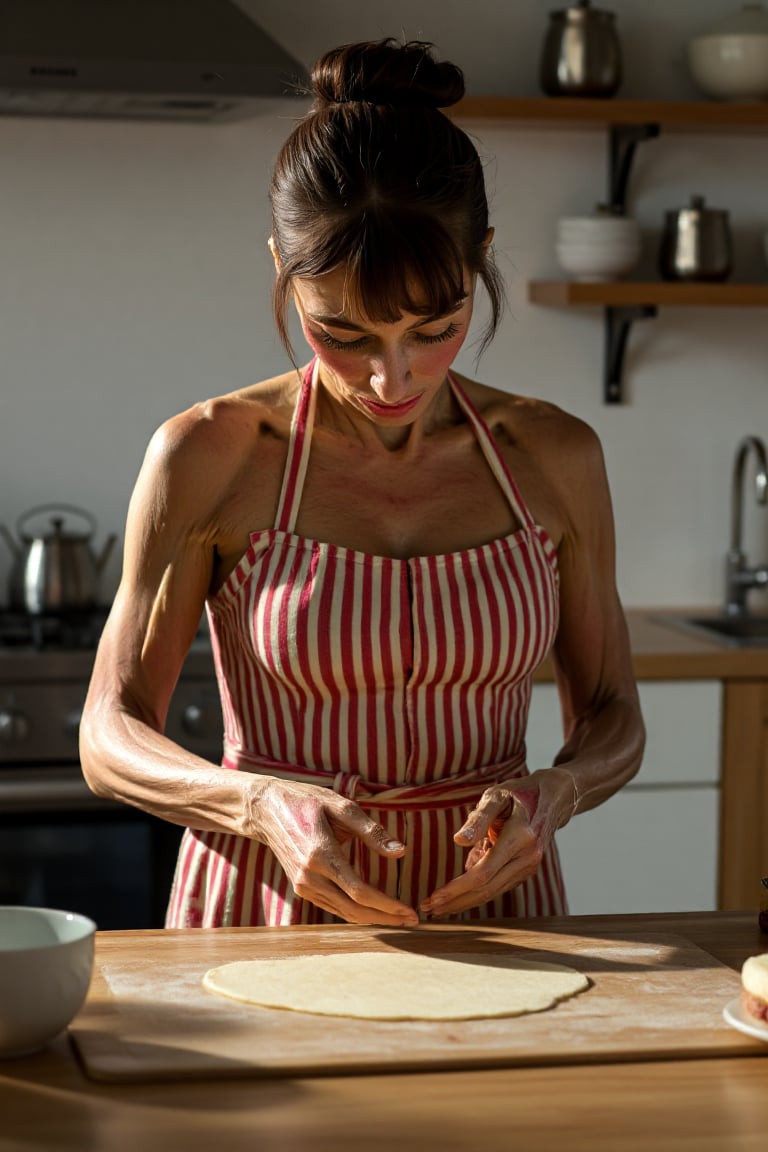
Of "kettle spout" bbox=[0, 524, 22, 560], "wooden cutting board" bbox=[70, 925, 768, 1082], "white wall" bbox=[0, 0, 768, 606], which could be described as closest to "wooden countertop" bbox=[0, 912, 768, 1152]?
"wooden cutting board" bbox=[70, 925, 768, 1082]

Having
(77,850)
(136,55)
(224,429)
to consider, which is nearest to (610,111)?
(136,55)

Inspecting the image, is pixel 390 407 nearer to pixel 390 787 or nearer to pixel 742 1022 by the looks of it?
pixel 390 787

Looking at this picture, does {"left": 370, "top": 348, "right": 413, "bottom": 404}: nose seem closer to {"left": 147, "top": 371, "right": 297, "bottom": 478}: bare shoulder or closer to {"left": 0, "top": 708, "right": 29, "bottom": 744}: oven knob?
{"left": 147, "top": 371, "right": 297, "bottom": 478}: bare shoulder

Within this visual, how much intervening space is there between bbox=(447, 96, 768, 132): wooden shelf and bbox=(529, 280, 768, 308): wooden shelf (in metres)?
0.29

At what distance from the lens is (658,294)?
2865mm

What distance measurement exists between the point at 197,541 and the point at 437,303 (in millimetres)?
317

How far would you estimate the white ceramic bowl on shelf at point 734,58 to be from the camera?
2887 mm

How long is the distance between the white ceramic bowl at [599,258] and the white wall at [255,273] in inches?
5.3

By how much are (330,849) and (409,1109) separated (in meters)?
0.29

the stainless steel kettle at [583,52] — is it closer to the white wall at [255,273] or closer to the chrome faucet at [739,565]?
the white wall at [255,273]

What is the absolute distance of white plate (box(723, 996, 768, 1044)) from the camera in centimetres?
→ 94

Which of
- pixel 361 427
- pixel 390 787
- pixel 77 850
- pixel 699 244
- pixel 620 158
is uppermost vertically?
pixel 620 158

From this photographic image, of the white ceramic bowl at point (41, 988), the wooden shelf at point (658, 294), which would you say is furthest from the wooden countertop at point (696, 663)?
the white ceramic bowl at point (41, 988)

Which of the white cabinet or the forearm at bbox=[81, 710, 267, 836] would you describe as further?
the white cabinet
